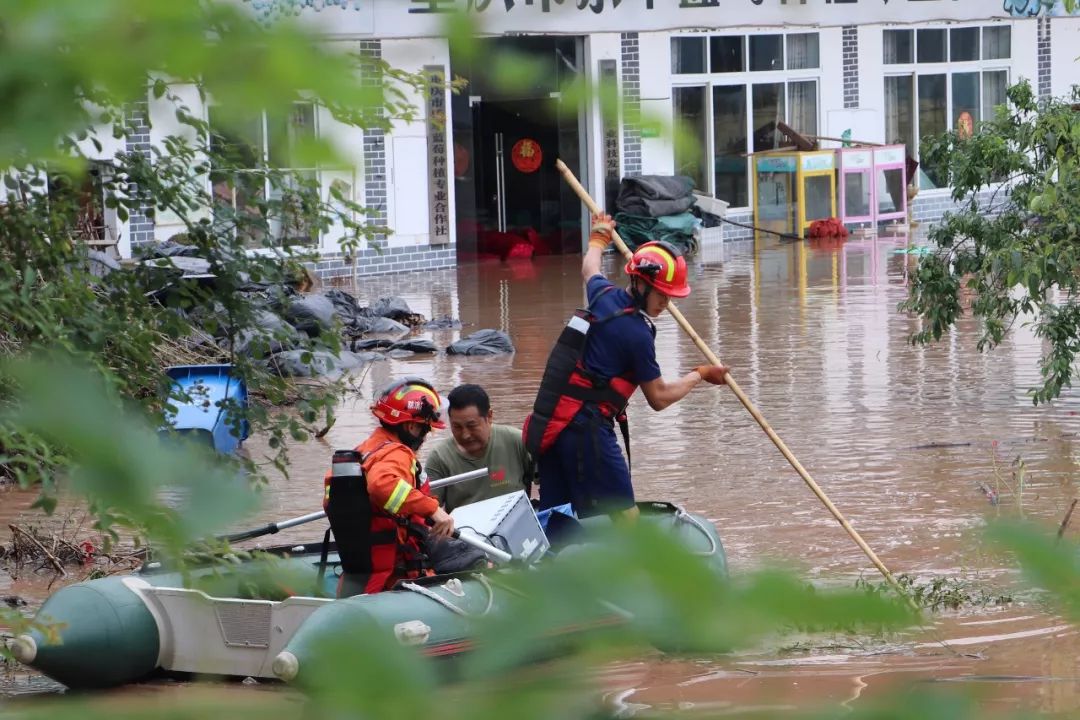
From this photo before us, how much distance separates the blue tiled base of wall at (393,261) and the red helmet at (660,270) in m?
14.8

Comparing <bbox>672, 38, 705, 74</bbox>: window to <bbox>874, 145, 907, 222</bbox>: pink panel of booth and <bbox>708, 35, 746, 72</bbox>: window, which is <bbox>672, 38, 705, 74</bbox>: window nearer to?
<bbox>708, 35, 746, 72</bbox>: window

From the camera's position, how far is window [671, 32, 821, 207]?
24.6 m

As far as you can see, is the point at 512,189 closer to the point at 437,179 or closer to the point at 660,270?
the point at 437,179

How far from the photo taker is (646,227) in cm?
2297

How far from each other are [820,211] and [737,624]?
24.9 metres

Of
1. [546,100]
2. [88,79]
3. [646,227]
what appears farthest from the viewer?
[646,227]

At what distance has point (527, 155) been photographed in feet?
83.6

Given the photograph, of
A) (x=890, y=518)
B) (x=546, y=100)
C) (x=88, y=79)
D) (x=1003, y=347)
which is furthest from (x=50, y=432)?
(x=1003, y=347)

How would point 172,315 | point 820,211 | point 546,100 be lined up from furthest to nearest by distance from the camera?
point 820,211 → point 172,315 → point 546,100

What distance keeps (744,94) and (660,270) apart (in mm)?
19244

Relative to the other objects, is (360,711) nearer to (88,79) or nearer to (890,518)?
(88,79)

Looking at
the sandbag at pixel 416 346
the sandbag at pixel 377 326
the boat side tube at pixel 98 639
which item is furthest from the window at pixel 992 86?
the boat side tube at pixel 98 639

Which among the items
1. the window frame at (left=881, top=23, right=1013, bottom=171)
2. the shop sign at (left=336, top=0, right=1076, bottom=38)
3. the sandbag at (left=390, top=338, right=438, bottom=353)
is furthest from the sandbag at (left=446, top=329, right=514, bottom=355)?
the window frame at (left=881, top=23, right=1013, bottom=171)

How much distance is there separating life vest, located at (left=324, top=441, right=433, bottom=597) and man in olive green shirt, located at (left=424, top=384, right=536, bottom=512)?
0.64 meters
